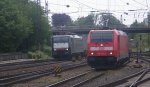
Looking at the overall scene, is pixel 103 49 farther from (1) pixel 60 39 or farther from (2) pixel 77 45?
(2) pixel 77 45

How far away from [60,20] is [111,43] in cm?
11151

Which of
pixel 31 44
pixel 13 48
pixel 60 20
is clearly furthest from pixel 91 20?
pixel 13 48

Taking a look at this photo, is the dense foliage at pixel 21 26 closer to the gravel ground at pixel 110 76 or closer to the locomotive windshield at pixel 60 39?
the locomotive windshield at pixel 60 39

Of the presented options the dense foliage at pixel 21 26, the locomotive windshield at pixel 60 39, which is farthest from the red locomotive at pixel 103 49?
the dense foliage at pixel 21 26

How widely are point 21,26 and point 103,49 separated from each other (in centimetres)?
2611

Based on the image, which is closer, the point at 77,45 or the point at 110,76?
the point at 110,76

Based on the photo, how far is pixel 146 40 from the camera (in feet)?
340

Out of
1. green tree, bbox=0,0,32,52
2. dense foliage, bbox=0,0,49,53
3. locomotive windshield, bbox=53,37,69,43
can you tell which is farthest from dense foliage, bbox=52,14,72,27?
locomotive windshield, bbox=53,37,69,43

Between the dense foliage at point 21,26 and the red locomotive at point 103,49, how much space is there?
23.0m

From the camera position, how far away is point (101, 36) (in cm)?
3394

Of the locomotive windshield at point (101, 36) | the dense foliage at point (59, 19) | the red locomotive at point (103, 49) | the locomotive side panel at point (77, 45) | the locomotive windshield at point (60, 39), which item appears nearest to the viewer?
the red locomotive at point (103, 49)

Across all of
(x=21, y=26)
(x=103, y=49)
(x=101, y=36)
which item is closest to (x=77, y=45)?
(x=21, y=26)

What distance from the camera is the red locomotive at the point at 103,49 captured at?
109ft

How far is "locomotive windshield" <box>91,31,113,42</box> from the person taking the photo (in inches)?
1328
